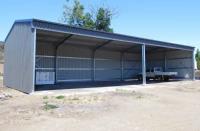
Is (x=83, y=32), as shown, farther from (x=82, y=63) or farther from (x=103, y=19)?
(x=103, y=19)

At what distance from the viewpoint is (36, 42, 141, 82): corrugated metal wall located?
2514 centimetres

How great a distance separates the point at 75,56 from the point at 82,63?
3.85 feet

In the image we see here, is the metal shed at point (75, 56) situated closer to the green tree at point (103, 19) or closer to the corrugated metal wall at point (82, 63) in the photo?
the corrugated metal wall at point (82, 63)

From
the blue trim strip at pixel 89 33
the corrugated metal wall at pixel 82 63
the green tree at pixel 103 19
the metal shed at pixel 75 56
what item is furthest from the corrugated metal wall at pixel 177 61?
the green tree at pixel 103 19

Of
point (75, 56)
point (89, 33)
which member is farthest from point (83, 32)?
point (75, 56)

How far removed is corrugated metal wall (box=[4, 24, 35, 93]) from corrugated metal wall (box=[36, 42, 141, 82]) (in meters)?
3.18

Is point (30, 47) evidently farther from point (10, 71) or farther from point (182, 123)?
point (182, 123)

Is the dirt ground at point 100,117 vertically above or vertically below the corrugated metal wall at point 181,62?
below

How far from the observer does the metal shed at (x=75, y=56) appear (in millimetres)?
17342

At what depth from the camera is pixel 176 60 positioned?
32906 mm

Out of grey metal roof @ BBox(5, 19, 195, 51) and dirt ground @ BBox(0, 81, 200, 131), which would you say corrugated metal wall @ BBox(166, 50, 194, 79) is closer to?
grey metal roof @ BBox(5, 19, 195, 51)

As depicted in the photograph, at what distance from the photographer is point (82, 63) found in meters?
28.3

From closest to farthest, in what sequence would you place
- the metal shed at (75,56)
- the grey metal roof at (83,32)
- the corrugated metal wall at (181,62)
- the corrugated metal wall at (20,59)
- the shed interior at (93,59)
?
the corrugated metal wall at (20,59) < the grey metal roof at (83,32) < the metal shed at (75,56) < the shed interior at (93,59) < the corrugated metal wall at (181,62)

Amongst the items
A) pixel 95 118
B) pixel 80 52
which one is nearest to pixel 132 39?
pixel 80 52
